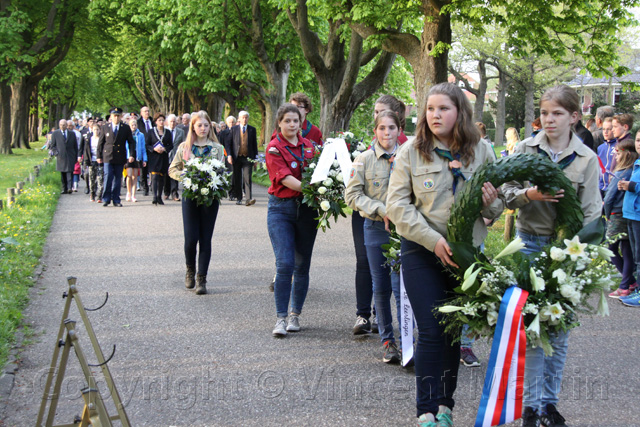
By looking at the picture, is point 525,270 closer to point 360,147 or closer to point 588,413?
point 588,413

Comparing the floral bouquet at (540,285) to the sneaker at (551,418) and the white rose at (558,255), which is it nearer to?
the white rose at (558,255)

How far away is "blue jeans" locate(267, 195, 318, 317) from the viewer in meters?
6.58

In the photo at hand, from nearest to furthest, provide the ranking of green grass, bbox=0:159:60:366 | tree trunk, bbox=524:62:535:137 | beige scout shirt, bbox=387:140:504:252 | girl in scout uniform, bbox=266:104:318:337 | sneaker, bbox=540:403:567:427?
beige scout shirt, bbox=387:140:504:252 → sneaker, bbox=540:403:567:427 → girl in scout uniform, bbox=266:104:318:337 → green grass, bbox=0:159:60:366 → tree trunk, bbox=524:62:535:137

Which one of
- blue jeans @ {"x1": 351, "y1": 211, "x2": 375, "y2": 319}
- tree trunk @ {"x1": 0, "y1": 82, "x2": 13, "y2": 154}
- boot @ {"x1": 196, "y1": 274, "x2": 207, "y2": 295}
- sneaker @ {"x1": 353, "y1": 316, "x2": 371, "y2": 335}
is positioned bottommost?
sneaker @ {"x1": 353, "y1": 316, "x2": 371, "y2": 335}

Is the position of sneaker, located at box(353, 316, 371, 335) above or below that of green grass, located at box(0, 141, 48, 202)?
below

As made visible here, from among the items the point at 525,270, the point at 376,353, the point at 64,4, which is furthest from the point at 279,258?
the point at 64,4

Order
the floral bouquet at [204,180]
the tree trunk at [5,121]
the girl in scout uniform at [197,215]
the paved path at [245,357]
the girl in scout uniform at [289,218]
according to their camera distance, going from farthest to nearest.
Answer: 1. the tree trunk at [5,121]
2. the girl in scout uniform at [197,215]
3. the floral bouquet at [204,180]
4. the girl in scout uniform at [289,218]
5. the paved path at [245,357]

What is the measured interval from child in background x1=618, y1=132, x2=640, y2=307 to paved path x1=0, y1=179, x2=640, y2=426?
0.23 metres

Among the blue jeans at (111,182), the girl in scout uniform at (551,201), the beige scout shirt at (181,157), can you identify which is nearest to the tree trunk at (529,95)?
the blue jeans at (111,182)

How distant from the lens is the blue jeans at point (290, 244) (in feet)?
21.6

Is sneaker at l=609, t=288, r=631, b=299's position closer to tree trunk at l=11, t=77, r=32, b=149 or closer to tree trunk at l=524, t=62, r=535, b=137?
tree trunk at l=11, t=77, r=32, b=149

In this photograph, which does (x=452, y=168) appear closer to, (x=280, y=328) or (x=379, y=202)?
(x=379, y=202)

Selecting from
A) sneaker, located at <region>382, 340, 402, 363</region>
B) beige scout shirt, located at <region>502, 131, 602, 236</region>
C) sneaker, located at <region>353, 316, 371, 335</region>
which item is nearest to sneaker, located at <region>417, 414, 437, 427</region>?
beige scout shirt, located at <region>502, 131, 602, 236</region>

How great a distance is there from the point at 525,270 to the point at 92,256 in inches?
319
